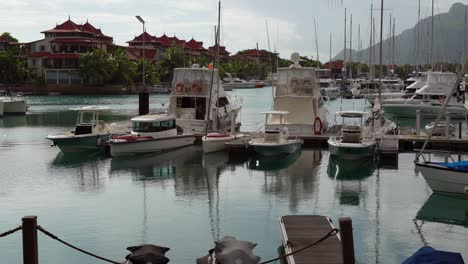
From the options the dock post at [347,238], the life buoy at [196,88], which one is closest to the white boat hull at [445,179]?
the dock post at [347,238]

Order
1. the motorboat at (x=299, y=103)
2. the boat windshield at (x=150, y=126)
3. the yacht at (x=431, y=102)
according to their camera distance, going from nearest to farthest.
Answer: the boat windshield at (x=150, y=126) < the motorboat at (x=299, y=103) < the yacht at (x=431, y=102)

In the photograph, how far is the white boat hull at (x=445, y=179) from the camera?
77.0 feet

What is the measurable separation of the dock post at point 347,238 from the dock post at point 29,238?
20.4 feet

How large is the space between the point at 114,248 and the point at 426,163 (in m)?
13.6

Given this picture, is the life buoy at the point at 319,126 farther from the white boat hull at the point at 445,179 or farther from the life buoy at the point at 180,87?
the white boat hull at the point at 445,179

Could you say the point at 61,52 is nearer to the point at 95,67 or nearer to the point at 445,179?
the point at 95,67

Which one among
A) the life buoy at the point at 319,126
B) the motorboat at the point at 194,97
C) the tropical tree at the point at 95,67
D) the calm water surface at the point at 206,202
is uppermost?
the tropical tree at the point at 95,67

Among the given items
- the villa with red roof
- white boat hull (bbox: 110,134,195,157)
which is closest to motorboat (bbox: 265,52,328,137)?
white boat hull (bbox: 110,134,195,157)

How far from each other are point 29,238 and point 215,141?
26.5m

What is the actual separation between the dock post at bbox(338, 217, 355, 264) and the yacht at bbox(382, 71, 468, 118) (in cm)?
5532

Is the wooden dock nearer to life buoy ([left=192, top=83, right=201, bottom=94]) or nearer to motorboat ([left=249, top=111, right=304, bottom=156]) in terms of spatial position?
motorboat ([left=249, top=111, right=304, bottom=156])

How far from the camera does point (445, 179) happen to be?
23859 millimetres

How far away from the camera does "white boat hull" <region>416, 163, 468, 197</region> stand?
23.5 m

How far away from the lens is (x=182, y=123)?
4328cm
